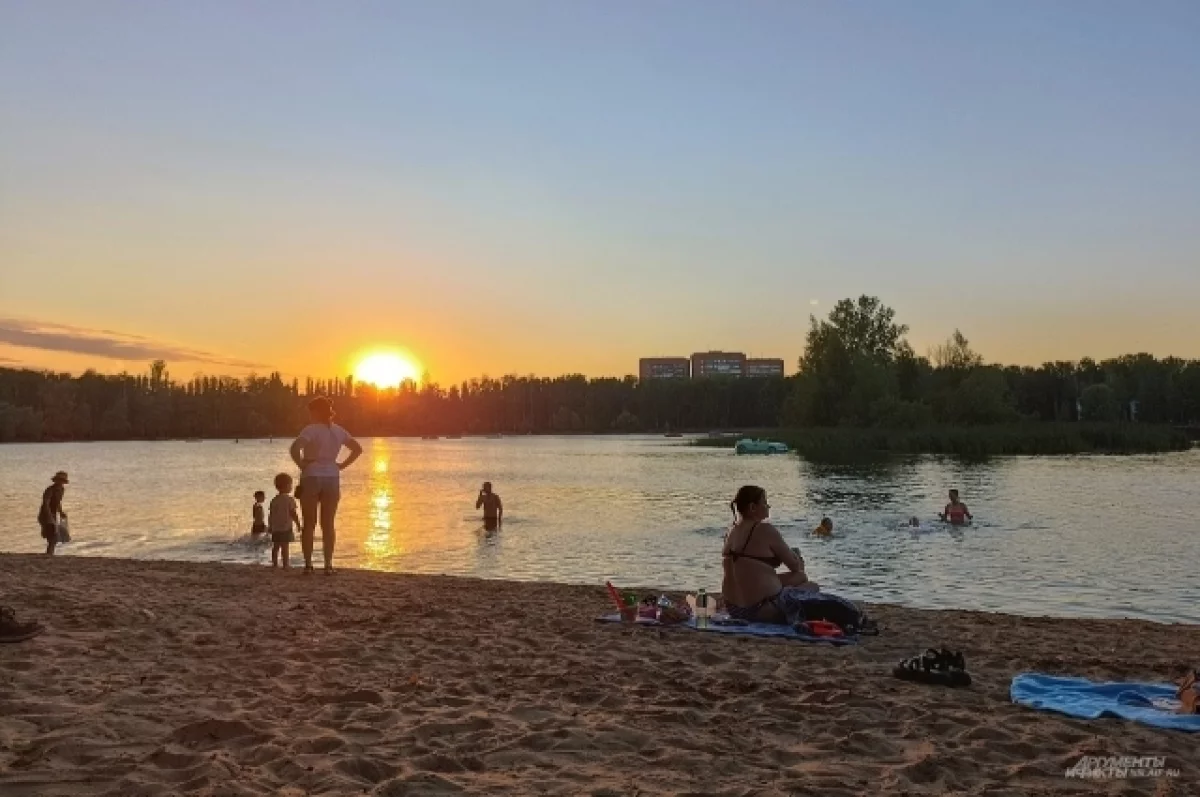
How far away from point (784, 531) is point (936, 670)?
19794mm

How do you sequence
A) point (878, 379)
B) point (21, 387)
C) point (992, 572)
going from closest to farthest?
point (992, 572), point (878, 379), point (21, 387)

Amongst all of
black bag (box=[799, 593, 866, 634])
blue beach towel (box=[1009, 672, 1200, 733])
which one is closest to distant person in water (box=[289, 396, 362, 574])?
black bag (box=[799, 593, 866, 634])

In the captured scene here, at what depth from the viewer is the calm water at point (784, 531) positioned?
58.3ft

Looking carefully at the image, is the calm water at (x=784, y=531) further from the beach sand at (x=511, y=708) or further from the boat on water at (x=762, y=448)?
the boat on water at (x=762, y=448)

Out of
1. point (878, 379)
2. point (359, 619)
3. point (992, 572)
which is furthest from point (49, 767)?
point (878, 379)

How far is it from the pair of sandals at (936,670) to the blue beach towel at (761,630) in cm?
151

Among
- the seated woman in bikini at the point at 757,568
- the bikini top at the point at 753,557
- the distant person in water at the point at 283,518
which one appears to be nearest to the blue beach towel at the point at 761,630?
the seated woman in bikini at the point at 757,568

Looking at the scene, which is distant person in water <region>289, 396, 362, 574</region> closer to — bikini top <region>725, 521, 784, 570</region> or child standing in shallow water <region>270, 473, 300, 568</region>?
child standing in shallow water <region>270, 473, 300, 568</region>

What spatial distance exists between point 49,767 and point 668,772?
331cm

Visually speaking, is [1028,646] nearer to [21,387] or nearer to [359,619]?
[359,619]

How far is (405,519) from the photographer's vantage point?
32375mm

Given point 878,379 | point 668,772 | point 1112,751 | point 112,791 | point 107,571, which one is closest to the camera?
point 112,791

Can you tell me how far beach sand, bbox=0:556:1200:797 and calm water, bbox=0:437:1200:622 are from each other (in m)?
7.19
